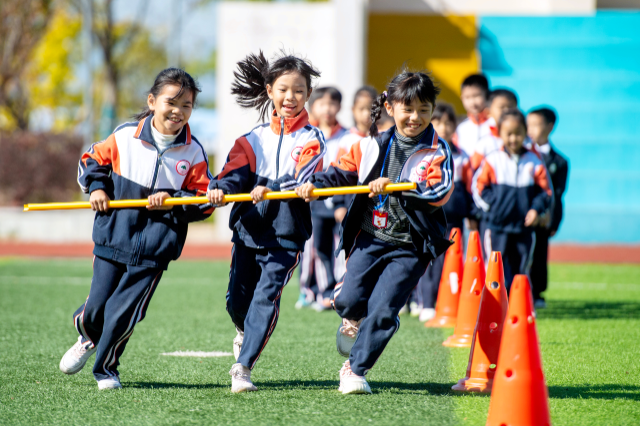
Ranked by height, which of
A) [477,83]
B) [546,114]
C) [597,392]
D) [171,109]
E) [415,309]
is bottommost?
[415,309]

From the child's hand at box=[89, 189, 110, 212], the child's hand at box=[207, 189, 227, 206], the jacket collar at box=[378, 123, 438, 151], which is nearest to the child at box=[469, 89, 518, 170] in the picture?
the jacket collar at box=[378, 123, 438, 151]

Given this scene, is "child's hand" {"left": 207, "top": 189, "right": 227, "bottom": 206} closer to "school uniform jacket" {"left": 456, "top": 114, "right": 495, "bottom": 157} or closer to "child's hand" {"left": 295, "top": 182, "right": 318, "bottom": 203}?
"child's hand" {"left": 295, "top": 182, "right": 318, "bottom": 203}

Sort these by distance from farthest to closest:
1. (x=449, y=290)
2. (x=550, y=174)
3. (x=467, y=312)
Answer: (x=550, y=174), (x=449, y=290), (x=467, y=312)

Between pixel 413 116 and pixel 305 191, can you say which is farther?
pixel 413 116

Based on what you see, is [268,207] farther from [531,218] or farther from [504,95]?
[504,95]

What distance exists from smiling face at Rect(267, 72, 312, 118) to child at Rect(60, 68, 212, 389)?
488 mm

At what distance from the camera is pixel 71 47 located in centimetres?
2961

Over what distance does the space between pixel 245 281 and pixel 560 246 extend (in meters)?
12.6

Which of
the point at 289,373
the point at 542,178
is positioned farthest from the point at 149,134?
the point at 542,178

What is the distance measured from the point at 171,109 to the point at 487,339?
2219 mm

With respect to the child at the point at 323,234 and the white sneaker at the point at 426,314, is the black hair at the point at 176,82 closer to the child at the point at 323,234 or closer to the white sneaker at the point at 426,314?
the child at the point at 323,234

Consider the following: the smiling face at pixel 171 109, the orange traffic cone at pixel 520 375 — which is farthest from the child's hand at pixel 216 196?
the orange traffic cone at pixel 520 375

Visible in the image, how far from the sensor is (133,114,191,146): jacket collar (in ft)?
14.5

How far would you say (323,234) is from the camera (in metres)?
8.09
